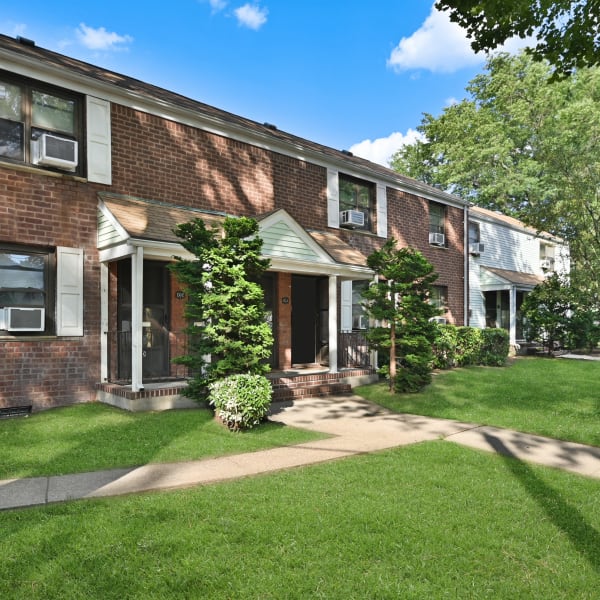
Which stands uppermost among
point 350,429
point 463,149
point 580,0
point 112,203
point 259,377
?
point 463,149

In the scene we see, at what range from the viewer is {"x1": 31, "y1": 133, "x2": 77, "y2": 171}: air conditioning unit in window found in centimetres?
793

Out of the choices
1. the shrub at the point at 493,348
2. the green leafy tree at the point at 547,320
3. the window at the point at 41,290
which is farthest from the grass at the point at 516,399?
the window at the point at 41,290

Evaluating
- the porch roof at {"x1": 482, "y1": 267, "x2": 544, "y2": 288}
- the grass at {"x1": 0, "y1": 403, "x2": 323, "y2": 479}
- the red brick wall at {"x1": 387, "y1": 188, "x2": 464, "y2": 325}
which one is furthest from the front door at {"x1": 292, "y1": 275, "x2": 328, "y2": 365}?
the porch roof at {"x1": 482, "y1": 267, "x2": 544, "y2": 288}

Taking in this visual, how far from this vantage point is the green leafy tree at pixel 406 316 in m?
9.81

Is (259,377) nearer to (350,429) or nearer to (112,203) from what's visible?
(350,429)

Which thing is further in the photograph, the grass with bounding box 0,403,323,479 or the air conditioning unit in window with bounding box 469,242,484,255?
the air conditioning unit in window with bounding box 469,242,484,255

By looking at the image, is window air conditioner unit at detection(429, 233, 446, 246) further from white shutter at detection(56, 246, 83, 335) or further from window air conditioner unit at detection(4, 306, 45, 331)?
window air conditioner unit at detection(4, 306, 45, 331)

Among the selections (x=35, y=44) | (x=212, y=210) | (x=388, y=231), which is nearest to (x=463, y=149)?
(x=388, y=231)

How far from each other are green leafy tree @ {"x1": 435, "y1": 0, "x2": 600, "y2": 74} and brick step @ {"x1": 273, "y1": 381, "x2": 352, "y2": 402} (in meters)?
6.52

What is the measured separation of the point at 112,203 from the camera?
8.70 m

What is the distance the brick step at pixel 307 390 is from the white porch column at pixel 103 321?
315 centimetres

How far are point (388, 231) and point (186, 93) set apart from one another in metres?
6.97

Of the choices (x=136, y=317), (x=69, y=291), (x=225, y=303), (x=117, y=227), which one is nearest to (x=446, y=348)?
(x=225, y=303)

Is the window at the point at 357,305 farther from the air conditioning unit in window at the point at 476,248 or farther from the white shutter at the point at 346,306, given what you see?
the air conditioning unit in window at the point at 476,248
